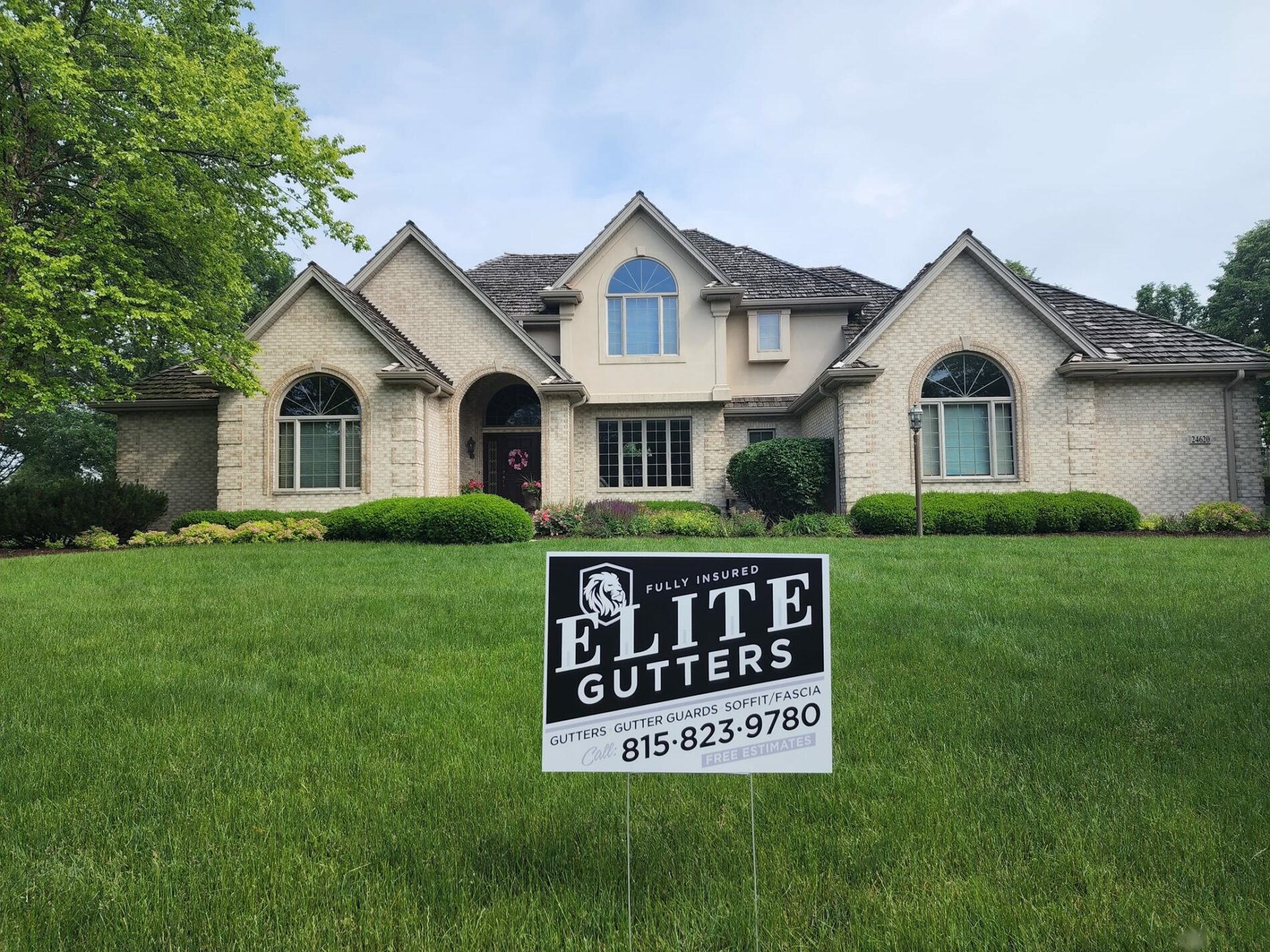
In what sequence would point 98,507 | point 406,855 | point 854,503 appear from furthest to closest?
point 854,503 → point 98,507 → point 406,855

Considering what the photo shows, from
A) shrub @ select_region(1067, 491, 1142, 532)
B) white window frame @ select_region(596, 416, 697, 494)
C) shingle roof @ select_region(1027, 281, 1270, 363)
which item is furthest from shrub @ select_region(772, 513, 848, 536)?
shingle roof @ select_region(1027, 281, 1270, 363)

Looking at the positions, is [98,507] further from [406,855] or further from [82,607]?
[406,855]

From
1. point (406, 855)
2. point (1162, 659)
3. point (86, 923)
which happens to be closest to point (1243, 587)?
point (1162, 659)

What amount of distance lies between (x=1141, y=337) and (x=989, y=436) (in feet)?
17.8

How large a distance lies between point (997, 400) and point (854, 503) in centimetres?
474

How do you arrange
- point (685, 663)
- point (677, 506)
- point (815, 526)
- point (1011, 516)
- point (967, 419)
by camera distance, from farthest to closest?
point (677, 506) → point (967, 419) → point (815, 526) → point (1011, 516) → point (685, 663)

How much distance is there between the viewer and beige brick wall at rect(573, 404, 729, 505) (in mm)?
20109

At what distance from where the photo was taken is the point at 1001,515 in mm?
15617

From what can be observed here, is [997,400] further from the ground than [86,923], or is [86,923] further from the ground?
[997,400]

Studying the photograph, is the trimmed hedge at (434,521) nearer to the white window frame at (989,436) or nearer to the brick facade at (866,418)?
the brick facade at (866,418)

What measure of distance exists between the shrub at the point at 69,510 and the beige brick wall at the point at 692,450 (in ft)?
36.1

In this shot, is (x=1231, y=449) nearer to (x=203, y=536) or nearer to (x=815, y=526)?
(x=815, y=526)

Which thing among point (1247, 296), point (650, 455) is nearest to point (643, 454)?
point (650, 455)

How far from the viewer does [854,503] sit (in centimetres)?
1709
